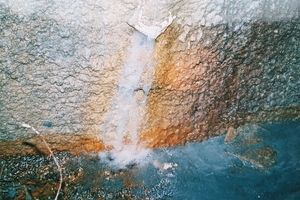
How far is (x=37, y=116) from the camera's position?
53.6 inches

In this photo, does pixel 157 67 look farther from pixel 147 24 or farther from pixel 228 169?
pixel 228 169

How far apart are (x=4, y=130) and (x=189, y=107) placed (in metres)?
0.94

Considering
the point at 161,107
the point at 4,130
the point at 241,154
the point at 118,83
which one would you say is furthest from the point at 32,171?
the point at 241,154

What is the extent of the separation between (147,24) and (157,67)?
23 cm

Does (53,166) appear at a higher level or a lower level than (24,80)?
lower

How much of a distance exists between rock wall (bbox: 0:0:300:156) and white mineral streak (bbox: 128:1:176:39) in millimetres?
21

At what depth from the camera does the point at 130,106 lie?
4.85 ft

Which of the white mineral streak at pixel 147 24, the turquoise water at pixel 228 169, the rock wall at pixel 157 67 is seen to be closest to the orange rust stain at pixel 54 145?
the rock wall at pixel 157 67

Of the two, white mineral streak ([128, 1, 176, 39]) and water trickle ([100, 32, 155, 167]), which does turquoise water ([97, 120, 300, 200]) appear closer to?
water trickle ([100, 32, 155, 167])

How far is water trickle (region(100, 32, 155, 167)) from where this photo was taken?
136 cm

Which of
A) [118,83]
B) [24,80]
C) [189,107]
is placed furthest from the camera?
[189,107]

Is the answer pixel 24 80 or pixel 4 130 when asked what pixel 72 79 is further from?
pixel 4 130

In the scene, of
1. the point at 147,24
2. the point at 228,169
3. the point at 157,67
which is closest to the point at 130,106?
the point at 157,67

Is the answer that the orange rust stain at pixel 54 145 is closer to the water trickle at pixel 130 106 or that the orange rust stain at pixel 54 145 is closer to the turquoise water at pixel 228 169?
the water trickle at pixel 130 106
